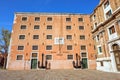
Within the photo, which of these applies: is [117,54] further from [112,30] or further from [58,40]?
[58,40]

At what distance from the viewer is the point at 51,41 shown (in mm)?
25172

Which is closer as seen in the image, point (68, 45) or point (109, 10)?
point (109, 10)

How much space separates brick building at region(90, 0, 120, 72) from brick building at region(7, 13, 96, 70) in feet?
16.1

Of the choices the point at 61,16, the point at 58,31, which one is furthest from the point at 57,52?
the point at 61,16

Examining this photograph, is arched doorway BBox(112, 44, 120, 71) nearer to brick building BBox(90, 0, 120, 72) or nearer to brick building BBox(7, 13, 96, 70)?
brick building BBox(90, 0, 120, 72)

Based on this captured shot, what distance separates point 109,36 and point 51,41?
42.5ft

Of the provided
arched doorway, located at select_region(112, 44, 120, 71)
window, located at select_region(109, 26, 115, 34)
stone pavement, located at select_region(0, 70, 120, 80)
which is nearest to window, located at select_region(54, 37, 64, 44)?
window, located at select_region(109, 26, 115, 34)

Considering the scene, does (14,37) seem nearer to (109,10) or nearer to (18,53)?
(18,53)

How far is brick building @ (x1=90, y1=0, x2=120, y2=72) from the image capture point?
15.8m

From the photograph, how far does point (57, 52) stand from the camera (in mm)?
24391

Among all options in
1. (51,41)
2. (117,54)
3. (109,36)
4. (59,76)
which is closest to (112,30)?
(109,36)

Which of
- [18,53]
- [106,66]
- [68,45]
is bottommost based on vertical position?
[106,66]

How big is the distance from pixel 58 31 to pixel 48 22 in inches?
141

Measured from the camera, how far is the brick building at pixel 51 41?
2386cm
